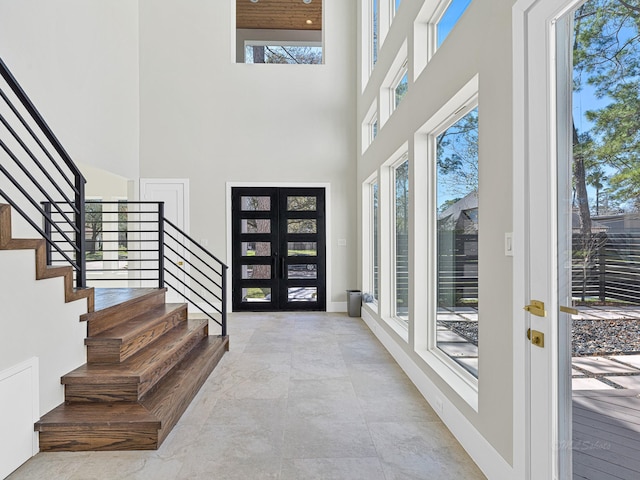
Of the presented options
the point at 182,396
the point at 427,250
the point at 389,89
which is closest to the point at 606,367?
the point at 427,250

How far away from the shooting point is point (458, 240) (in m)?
2.68

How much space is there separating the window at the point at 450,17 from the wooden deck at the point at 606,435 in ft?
7.79

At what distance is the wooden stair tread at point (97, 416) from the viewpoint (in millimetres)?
2211

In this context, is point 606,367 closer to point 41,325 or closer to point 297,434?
point 297,434

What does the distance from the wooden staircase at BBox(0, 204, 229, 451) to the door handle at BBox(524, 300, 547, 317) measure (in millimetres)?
2165

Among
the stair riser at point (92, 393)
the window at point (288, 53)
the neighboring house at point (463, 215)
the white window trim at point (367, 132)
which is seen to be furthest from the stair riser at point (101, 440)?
the window at point (288, 53)

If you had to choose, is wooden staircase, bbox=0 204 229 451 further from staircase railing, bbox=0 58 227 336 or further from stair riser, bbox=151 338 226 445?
staircase railing, bbox=0 58 227 336

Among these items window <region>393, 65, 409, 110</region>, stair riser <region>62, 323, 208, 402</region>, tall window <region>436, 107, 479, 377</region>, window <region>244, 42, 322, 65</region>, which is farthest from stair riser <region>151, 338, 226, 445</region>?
window <region>244, 42, 322, 65</region>

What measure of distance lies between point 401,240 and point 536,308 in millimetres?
2636

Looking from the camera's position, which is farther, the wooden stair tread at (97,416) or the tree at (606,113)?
the wooden stair tread at (97,416)

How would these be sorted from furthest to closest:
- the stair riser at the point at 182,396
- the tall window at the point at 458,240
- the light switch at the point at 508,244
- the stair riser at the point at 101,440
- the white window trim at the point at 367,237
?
1. the white window trim at the point at 367,237
2. the tall window at the point at 458,240
3. the stair riser at the point at 182,396
4. the stair riser at the point at 101,440
5. the light switch at the point at 508,244

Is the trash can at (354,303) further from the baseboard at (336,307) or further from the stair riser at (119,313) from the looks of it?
the stair riser at (119,313)

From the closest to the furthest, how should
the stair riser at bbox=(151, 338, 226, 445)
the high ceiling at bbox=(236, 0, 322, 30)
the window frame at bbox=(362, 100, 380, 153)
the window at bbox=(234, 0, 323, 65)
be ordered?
the stair riser at bbox=(151, 338, 226, 445), the window frame at bbox=(362, 100, 380, 153), the high ceiling at bbox=(236, 0, 322, 30), the window at bbox=(234, 0, 323, 65)

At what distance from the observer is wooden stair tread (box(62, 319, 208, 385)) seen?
7.99ft
